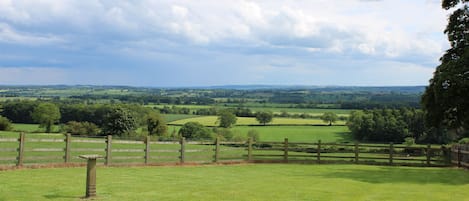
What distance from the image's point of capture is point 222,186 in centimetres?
1356

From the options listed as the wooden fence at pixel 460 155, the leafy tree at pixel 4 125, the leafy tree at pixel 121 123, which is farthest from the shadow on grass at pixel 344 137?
the leafy tree at pixel 4 125

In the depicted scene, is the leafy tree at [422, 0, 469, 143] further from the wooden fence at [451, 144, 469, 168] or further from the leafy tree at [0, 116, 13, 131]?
the leafy tree at [0, 116, 13, 131]

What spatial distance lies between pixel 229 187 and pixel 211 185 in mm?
634

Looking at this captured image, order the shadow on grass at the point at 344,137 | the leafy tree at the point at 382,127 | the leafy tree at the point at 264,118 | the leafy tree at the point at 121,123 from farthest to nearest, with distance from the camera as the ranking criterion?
the leafy tree at the point at 264,118 → the shadow on grass at the point at 344,137 → the leafy tree at the point at 382,127 → the leafy tree at the point at 121,123

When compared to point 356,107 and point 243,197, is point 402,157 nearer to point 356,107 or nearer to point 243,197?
point 243,197

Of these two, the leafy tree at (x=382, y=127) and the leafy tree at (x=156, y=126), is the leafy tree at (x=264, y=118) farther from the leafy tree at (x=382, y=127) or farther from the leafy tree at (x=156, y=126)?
the leafy tree at (x=156, y=126)

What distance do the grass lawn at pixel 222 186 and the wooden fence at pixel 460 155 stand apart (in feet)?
16.0

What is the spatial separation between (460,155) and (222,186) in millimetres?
14962

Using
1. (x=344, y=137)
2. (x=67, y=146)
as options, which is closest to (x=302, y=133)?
(x=344, y=137)

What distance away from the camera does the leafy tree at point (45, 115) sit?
6263cm

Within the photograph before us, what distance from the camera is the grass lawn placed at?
11289 millimetres

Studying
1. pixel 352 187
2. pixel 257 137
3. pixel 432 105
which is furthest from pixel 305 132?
pixel 352 187

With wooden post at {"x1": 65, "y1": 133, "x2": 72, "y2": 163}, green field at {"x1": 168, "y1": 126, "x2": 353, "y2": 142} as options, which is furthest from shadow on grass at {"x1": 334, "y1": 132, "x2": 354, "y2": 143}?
wooden post at {"x1": 65, "y1": 133, "x2": 72, "y2": 163}

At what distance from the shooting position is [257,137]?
198ft
